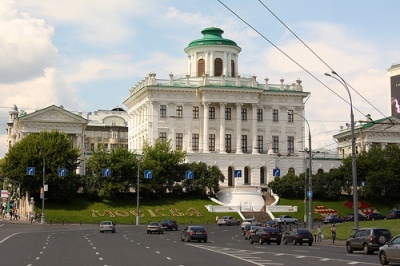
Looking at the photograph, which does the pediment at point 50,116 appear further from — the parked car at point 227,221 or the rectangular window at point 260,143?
the parked car at point 227,221

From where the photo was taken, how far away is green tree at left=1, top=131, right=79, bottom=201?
10562 cm

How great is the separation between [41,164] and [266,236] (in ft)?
186

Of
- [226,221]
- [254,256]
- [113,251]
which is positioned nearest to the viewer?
[254,256]

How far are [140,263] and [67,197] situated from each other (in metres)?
73.7

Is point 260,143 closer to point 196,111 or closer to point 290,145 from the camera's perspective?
point 290,145

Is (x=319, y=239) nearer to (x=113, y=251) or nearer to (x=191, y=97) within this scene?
(x=113, y=251)

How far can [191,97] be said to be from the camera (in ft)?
417

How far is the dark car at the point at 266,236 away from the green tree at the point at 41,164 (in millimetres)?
52145

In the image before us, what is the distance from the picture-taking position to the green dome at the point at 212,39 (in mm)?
131875

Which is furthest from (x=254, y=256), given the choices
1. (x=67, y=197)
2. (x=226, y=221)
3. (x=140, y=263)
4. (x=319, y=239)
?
(x=67, y=197)

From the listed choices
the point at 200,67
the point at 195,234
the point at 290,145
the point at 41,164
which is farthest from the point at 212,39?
the point at 195,234

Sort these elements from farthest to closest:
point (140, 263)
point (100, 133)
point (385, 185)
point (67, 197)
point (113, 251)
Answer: point (100, 133)
point (385, 185)
point (67, 197)
point (113, 251)
point (140, 263)

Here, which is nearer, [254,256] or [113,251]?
[254,256]

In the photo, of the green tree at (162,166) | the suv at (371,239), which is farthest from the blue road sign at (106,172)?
the suv at (371,239)
